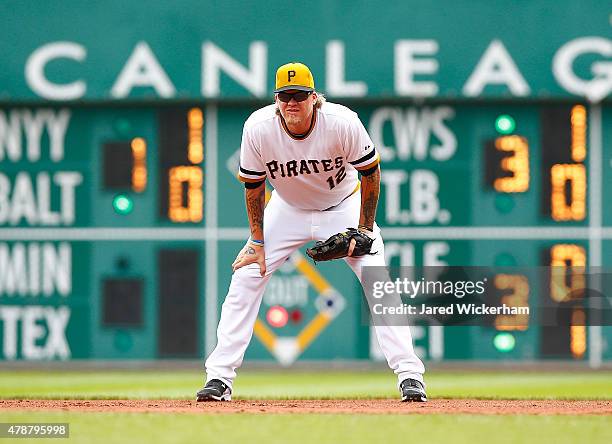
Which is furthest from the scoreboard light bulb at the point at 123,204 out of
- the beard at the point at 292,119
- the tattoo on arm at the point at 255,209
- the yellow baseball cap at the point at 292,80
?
the yellow baseball cap at the point at 292,80

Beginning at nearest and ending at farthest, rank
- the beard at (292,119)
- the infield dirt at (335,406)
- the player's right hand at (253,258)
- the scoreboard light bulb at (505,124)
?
the infield dirt at (335,406), the beard at (292,119), the player's right hand at (253,258), the scoreboard light bulb at (505,124)

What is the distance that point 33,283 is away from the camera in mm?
13844

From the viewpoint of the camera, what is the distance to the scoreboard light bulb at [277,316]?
45.3 ft

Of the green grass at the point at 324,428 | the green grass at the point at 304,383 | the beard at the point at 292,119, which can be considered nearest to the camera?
the green grass at the point at 324,428

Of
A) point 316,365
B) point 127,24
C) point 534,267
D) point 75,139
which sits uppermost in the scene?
point 127,24

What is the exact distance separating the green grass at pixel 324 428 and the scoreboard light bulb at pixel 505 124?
21.1ft

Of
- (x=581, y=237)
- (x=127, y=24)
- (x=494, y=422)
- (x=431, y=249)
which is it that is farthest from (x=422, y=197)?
(x=494, y=422)

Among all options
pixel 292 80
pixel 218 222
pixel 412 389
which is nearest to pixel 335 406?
pixel 412 389

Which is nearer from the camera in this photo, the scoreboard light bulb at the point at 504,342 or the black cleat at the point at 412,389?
the black cleat at the point at 412,389

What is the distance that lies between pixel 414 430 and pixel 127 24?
309 inches

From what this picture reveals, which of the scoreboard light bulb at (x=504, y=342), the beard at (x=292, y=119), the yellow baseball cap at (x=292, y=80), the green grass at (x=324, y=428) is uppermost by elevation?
the yellow baseball cap at (x=292, y=80)

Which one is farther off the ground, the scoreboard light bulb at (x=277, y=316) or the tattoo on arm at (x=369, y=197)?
the tattoo on arm at (x=369, y=197)

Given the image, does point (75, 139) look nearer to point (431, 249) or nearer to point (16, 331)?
point (16, 331)

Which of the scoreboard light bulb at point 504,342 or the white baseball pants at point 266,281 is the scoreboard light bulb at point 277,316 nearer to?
the scoreboard light bulb at point 504,342
